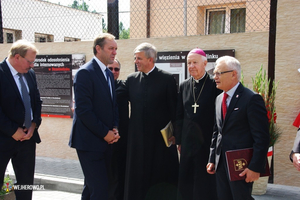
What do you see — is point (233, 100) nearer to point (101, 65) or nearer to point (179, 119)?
point (179, 119)

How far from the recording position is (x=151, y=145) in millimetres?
4336

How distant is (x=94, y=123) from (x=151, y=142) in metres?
1.10

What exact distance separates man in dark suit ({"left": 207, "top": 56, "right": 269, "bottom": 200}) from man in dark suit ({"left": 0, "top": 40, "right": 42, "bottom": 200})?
2.24m

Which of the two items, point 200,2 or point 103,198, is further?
point 200,2

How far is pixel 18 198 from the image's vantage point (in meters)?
3.99

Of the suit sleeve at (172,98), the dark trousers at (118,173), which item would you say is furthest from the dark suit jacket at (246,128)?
the dark trousers at (118,173)

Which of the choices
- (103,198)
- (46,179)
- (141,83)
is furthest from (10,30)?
(103,198)

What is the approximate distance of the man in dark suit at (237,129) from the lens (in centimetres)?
297

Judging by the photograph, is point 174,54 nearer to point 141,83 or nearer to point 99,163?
point 141,83

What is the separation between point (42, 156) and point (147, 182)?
3614 mm

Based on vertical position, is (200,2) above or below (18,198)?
above

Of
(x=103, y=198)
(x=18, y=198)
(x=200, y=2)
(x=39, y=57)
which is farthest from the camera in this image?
(x=200, y=2)

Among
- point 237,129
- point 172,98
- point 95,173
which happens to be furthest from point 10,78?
point 237,129

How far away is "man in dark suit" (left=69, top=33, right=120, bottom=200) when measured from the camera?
3.50m
